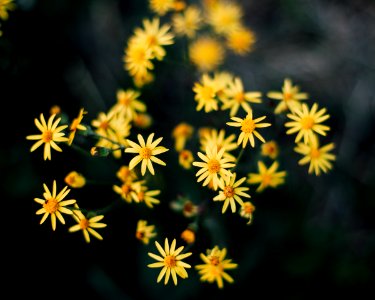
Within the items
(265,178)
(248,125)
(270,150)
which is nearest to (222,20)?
(270,150)

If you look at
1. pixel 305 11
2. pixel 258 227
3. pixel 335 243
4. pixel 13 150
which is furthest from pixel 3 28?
pixel 335 243

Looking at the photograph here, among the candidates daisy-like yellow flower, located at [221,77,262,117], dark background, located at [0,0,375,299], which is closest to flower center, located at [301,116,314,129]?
daisy-like yellow flower, located at [221,77,262,117]

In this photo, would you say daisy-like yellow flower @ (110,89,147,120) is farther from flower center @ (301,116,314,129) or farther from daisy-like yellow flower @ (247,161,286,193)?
flower center @ (301,116,314,129)

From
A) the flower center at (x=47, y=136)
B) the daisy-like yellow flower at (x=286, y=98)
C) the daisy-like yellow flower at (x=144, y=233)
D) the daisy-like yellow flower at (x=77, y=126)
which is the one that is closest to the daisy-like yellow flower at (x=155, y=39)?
the daisy-like yellow flower at (x=77, y=126)

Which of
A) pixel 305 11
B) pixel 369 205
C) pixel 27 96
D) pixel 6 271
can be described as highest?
pixel 305 11

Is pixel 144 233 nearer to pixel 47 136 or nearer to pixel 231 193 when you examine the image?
pixel 231 193

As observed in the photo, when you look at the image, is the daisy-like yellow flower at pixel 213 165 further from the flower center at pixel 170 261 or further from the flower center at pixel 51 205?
the flower center at pixel 51 205

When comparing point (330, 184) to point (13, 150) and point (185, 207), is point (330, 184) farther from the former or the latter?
point (13, 150)
